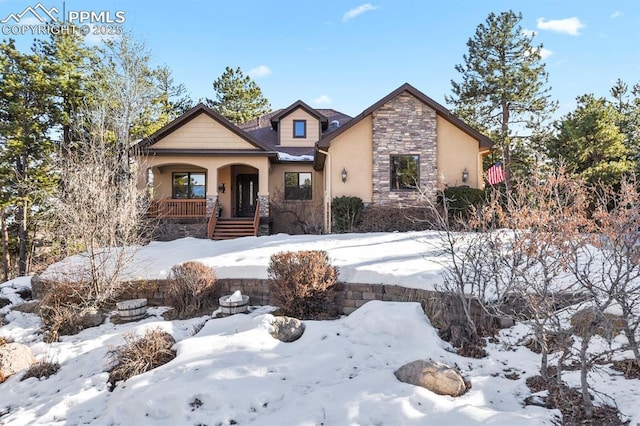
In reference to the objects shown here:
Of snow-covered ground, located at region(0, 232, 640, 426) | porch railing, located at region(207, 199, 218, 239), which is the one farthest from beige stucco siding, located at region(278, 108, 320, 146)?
snow-covered ground, located at region(0, 232, 640, 426)

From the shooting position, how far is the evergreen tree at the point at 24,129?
15828 millimetres

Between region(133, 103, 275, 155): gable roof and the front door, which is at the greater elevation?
region(133, 103, 275, 155): gable roof

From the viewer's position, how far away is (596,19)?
10.7 metres

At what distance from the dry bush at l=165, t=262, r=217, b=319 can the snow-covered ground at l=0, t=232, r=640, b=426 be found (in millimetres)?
790

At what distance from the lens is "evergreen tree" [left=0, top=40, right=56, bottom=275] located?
1583cm

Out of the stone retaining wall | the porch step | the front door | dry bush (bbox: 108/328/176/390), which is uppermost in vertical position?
the front door

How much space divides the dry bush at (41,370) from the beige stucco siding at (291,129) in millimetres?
15403

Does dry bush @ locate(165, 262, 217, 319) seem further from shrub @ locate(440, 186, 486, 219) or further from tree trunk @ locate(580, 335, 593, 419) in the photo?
shrub @ locate(440, 186, 486, 219)

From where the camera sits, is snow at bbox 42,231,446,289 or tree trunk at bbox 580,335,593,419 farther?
snow at bbox 42,231,446,289

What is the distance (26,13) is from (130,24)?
3471mm

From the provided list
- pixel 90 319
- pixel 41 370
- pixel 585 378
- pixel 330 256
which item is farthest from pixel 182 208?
pixel 585 378

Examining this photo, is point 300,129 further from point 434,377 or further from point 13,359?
point 434,377

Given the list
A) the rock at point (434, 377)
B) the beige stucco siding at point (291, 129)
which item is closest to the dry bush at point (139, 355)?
the rock at point (434, 377)

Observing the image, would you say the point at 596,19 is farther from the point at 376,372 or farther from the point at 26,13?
the point at 26,13
